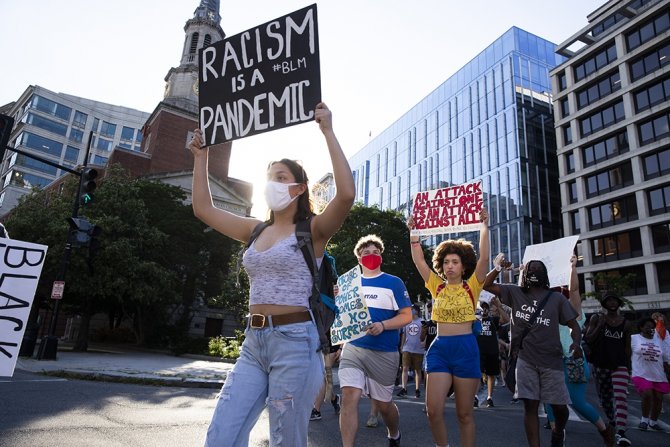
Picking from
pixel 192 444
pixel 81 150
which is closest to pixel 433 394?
pixel 192 444

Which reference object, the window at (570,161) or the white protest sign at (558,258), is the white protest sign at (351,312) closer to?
the white protest sign at (558,258)

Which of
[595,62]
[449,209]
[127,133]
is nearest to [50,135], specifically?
[127,133]

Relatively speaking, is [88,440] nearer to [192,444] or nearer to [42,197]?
[192,444]

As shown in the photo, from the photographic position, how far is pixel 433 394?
4180 millimetres

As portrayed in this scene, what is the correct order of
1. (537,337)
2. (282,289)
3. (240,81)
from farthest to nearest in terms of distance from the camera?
1. (537,337)
2. (240,81)
3. (282,289)

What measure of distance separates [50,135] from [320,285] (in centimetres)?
7813

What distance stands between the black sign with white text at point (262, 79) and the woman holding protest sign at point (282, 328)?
54 centimetres

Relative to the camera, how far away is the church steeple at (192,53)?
44291mm

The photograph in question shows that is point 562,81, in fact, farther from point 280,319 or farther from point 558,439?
point 280,319

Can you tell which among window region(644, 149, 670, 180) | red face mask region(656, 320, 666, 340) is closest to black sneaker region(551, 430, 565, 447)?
red face mask region(656, 320, 666, 340)

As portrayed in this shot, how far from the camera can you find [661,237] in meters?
38.8

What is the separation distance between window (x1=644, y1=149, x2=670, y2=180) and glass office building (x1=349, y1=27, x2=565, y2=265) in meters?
13.4

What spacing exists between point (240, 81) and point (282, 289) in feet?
6.29

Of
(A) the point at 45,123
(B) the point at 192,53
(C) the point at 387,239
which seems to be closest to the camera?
(C) the point at 387,239
